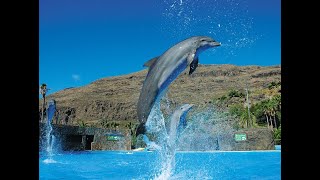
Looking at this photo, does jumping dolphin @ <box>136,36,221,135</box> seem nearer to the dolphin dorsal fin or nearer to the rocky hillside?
the dolphin dorsal fin

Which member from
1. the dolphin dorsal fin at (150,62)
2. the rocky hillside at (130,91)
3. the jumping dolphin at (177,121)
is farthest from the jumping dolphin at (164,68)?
the rocky hillside at (130,91)

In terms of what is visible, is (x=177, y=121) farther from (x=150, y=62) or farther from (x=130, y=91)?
(x=130, y=91)

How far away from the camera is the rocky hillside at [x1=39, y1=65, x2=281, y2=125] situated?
7075 cm

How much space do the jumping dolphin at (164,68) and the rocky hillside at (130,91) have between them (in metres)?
58.3

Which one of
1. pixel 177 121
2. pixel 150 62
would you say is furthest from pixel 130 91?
pixel 150 62

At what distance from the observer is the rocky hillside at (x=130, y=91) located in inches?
2785

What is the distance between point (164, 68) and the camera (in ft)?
12.5

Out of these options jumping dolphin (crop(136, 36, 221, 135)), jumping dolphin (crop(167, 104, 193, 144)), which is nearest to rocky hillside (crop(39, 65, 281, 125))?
jumping dolphin (crop(167, 104, 193, 144))

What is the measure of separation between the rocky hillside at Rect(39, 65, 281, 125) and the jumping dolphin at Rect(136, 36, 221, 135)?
58335mm
